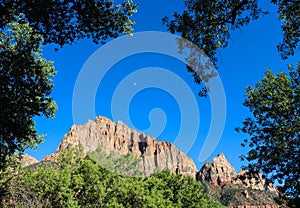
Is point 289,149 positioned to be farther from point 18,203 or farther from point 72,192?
point 72,192

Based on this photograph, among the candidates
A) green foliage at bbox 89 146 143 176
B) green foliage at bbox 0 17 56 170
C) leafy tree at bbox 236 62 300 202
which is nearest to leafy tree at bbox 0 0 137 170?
green foliage at bbox 0 17 56 170

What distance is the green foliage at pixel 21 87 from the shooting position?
42.2 ft

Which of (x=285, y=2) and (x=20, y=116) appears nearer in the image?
(x=285, y=2)

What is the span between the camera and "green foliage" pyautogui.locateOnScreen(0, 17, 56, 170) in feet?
42.2

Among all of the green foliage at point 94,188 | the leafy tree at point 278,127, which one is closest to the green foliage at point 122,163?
the green foliage at point 94,188

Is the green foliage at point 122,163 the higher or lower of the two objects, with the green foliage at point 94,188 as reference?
higher

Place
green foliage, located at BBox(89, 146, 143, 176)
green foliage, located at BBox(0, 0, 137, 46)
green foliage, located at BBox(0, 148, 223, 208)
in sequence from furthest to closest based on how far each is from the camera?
green foliage, located at BBox(89, 146, 143, 176) → green foliage, located at BBox(0, 148, 223, 208) → green foliage, located at BBox(0, 0, 137, 46)

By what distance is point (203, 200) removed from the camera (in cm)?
5234

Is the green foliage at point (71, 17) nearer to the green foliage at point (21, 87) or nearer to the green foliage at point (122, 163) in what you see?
the green foliage at point (21, 87)

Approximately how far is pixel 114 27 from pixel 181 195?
4447cm

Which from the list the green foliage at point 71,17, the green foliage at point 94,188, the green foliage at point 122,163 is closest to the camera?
the green foliage at point 71,17

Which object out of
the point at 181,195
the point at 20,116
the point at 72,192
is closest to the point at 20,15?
the point at 20,116

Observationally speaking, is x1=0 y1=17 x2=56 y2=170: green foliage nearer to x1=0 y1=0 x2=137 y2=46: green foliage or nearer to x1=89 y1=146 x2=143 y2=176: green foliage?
x1=0 y1=0 x2=137 y2=46: green foliage

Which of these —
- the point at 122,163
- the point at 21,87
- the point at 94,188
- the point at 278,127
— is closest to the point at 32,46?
the point at 21,87
